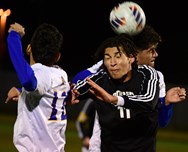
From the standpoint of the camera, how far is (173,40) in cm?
2606

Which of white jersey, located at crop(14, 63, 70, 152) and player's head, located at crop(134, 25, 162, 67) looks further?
player's head, located at crop(134, 25, 162, 67)

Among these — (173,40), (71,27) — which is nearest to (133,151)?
(173,40)

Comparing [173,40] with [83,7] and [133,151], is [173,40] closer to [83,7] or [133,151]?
[83,7]

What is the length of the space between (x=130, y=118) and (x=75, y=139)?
926 cm

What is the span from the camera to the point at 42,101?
4871 millimetres

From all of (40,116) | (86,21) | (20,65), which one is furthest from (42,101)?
(86,21)

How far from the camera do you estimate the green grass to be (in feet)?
40.1

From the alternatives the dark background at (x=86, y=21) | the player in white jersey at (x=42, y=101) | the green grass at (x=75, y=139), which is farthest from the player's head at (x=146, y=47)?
the dark background at (x=86, y=21)

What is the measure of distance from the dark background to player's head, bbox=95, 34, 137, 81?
1938 centimetres

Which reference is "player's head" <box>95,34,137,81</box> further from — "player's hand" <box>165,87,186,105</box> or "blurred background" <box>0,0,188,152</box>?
"blurred background" <box>0,0,188,152</box>

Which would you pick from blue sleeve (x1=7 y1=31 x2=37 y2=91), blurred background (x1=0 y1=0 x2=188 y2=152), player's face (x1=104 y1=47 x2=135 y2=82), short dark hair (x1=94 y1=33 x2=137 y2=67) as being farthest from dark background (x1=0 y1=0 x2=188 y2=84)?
blue sleeve (x1=7 y1=31 x2=37 y2=91)

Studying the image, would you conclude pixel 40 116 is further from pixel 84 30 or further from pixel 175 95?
pixel 84 30

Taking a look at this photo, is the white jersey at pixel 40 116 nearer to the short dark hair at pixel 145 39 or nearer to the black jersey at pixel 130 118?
the black jersey at pixel 130 118

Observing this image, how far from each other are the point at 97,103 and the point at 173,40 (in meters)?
21.5
